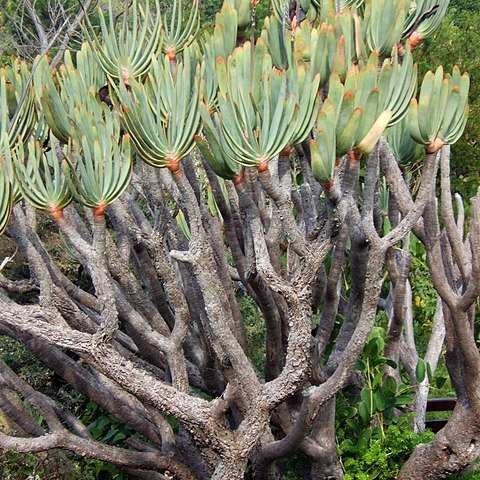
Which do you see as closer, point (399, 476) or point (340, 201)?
point (340, 201)

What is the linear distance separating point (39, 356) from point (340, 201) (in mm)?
2117

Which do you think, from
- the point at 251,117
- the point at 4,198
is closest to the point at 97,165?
the point at 4,198

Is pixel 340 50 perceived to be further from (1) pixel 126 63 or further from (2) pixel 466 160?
(2) pixel 466 160

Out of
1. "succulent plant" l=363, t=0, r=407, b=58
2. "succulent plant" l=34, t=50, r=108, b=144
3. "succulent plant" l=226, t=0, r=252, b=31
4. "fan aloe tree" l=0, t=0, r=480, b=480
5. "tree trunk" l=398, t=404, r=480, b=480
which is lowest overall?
"tree trunk" l=398, t=404, r=480, b=480

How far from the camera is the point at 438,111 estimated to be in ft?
12.7

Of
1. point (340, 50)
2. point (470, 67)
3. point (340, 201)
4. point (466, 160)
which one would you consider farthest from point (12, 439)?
point (470, 67)

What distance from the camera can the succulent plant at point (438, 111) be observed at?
3.87 metres

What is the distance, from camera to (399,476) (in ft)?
15.3

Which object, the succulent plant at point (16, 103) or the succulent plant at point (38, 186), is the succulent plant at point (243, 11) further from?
the succulent plant at point (38, 186)

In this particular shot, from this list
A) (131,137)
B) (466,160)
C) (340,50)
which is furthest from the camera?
(466,160)

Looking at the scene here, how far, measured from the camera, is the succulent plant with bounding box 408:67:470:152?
152 inches

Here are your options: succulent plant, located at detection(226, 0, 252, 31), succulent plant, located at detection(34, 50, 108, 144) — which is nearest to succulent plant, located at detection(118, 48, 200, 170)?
succulent plant, located at detection(34, 50, 108, 144)

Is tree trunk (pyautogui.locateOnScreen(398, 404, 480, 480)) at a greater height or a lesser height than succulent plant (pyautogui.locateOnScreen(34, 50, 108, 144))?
lesser

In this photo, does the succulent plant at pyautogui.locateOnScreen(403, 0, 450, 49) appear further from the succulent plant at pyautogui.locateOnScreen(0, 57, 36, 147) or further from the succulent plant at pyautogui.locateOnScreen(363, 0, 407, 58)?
the succulent plant at pyautogui.locateOnScreen(0, 57, 36, 147)
